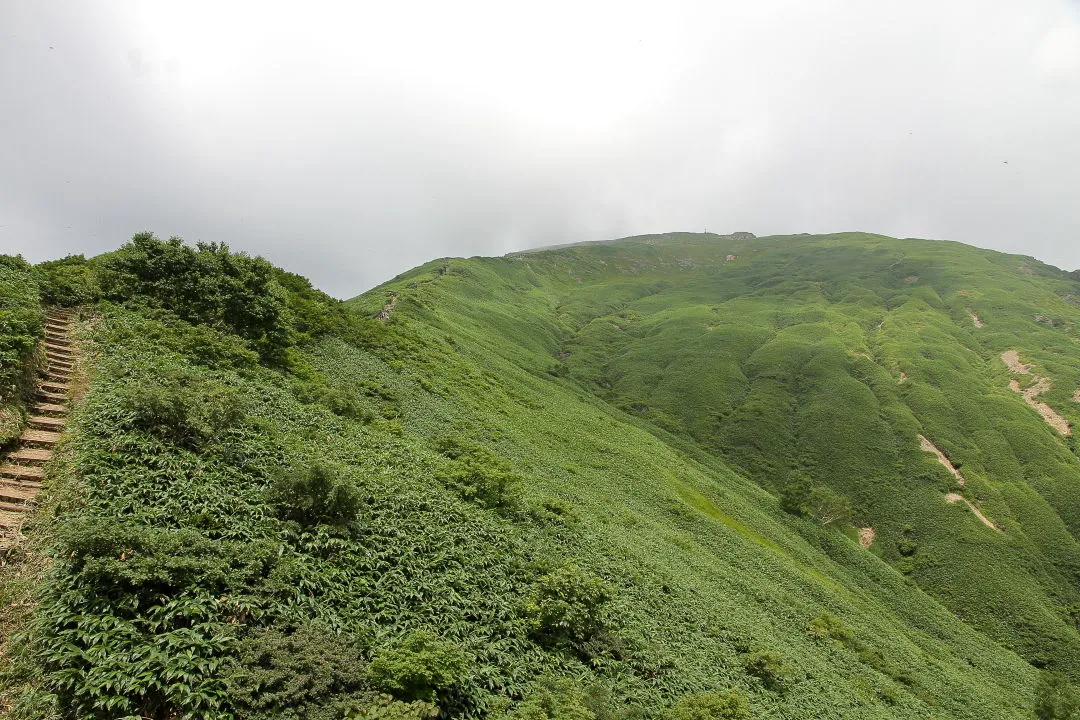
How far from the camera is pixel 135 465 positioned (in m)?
15.1

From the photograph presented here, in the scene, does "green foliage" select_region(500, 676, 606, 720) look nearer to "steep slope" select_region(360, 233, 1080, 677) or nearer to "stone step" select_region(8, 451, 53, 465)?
"stone step" select_region(8, 451, 53, 465)

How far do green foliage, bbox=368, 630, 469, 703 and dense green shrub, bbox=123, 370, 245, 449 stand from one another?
10292 millimetres

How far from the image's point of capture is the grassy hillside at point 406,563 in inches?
435

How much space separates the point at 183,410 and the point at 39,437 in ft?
12.8

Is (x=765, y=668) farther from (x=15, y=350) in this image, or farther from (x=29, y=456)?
(x=15, y=350)

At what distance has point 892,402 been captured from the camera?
11075 cm

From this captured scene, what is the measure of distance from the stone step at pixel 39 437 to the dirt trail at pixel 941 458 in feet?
380

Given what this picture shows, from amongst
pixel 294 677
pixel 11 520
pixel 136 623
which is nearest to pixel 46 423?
pixel 11 520

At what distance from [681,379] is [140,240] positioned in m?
114

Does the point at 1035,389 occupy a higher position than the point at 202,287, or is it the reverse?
the point at 1035,389

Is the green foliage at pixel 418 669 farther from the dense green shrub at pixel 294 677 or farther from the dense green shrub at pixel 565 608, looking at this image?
the dense green shrub at pixel 565 608

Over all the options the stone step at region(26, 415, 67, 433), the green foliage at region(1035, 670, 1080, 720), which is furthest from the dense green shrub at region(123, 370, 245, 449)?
the green foliage at region(1035, 670, 1080, 720)

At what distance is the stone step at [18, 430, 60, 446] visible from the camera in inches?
609

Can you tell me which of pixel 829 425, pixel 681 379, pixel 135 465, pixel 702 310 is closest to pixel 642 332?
pixel 702 310
